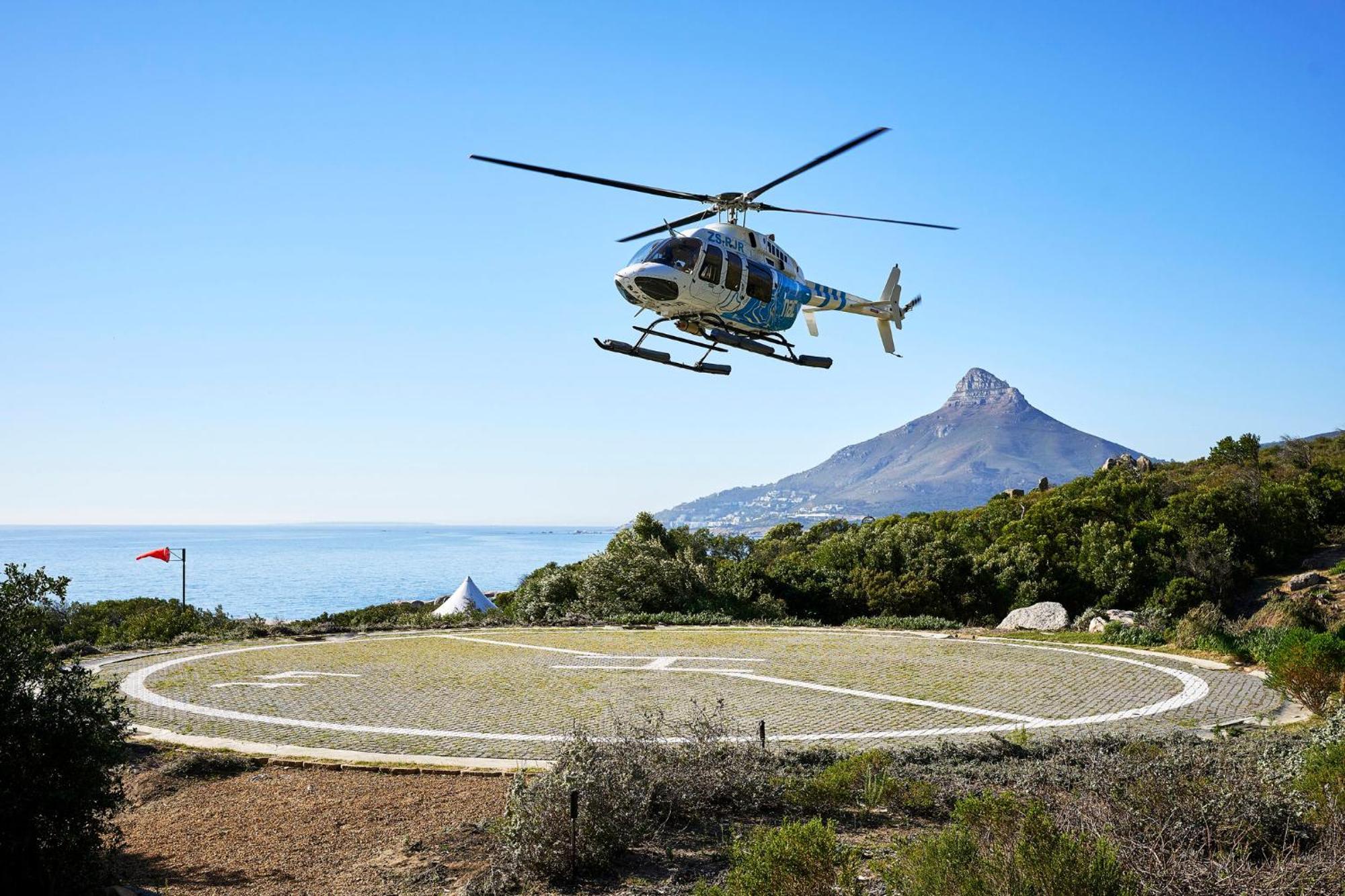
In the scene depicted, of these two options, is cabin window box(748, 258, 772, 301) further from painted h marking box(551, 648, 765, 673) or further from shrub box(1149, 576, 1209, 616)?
shrub box(1149, 576, 1209, 616)

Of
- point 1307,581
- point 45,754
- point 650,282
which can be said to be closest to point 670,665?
point 650,282

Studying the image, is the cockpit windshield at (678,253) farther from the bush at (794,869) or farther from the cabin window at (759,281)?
the bush at (794,869)

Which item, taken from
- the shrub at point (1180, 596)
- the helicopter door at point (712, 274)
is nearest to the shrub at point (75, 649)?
the helicopter door at point (712, 274)

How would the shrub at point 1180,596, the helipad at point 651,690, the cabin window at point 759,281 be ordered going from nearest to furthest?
the helipad at point 651,690, the cabin window at point 759,281, the shrub at point 1180,596

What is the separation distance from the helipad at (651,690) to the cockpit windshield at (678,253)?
21.9 ft

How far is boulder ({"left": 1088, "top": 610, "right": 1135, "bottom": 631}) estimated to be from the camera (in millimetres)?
19000

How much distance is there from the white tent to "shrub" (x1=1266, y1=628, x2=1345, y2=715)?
25273 millimetres

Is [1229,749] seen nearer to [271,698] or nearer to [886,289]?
[271,698]

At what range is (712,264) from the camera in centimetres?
1562

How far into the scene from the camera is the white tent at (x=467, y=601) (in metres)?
32.5

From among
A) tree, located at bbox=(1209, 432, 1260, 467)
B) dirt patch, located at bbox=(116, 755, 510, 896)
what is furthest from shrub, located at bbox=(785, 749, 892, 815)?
tree, located at bbox=(1209, 432, 1260, 467)

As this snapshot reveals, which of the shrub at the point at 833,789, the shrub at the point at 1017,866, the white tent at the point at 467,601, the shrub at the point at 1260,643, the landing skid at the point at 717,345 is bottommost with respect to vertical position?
the white tent at the point at 467,601

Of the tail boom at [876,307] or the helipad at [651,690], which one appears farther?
the tail boom at [876,307]

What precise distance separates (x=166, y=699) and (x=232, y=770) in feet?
14.4
